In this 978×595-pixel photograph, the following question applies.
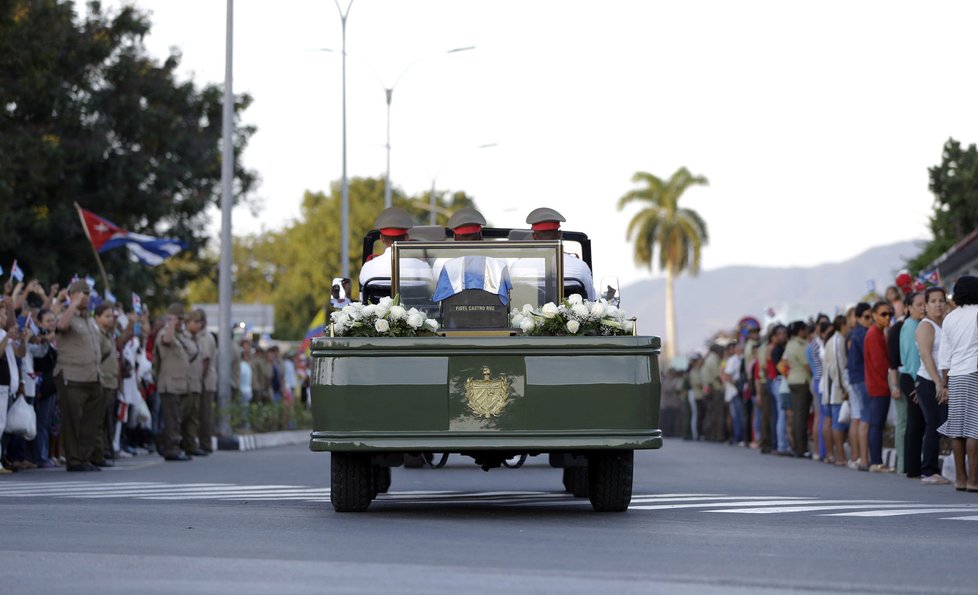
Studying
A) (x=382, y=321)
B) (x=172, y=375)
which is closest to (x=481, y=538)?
(x=382, y=321)

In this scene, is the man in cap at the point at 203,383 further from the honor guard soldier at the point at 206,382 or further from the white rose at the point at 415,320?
the white rose at the point at 415,320

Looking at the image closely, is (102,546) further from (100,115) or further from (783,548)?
(100,115)

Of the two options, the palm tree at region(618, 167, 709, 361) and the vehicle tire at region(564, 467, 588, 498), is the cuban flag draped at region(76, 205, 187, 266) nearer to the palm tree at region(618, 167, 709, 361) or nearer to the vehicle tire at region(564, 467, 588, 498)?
the vehicle tire at region(564, 467, 588, 498)

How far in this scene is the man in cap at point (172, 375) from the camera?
25109mm

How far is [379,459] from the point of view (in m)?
13.4

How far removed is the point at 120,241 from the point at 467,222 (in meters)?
19.4

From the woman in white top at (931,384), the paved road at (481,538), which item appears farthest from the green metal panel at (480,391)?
the woman in white top at (931,384)

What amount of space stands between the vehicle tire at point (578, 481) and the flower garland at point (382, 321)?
10.5ft

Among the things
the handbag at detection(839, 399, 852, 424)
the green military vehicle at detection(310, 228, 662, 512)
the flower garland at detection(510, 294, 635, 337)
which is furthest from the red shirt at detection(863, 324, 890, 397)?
the green military vehicle at detection(310, 228, 662, 512)

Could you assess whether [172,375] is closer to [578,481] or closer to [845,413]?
[845,413]

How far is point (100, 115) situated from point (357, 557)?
37.2 m

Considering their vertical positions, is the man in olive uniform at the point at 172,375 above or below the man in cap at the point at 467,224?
below

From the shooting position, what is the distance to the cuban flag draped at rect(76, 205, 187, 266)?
109ft

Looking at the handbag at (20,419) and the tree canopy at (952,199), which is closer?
the handbag at (20,419)
